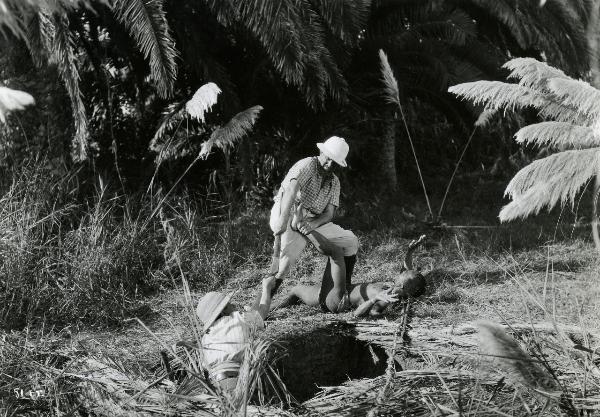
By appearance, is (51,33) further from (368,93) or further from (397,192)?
(397,192)

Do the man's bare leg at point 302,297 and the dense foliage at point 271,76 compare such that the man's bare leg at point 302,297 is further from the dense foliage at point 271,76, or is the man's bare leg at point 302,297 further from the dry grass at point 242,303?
the dense foliage at point 271,76

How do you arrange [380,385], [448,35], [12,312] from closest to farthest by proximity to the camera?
[380,385], [12,312], [448,35]

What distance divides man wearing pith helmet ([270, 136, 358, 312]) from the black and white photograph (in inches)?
0.8

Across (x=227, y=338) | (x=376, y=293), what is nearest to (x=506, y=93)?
(x=376, y=293)

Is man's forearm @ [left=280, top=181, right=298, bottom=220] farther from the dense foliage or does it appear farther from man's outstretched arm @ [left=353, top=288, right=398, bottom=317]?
the dense foliage

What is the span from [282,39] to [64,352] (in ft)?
14.3

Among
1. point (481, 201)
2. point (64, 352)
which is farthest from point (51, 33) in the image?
point (481, 201)

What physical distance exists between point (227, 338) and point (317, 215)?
91.8 inches

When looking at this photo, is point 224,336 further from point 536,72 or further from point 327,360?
point 536,72

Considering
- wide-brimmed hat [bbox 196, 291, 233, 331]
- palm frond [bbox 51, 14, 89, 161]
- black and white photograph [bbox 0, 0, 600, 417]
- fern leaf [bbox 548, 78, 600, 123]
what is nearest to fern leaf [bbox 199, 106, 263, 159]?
black and white photograph [bbox 0, 0, 600, 417]

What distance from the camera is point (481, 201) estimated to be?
38.4 feet

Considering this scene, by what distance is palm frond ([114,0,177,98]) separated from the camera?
8195 mm

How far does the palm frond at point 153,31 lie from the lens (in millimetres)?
8195

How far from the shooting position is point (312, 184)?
714cm
